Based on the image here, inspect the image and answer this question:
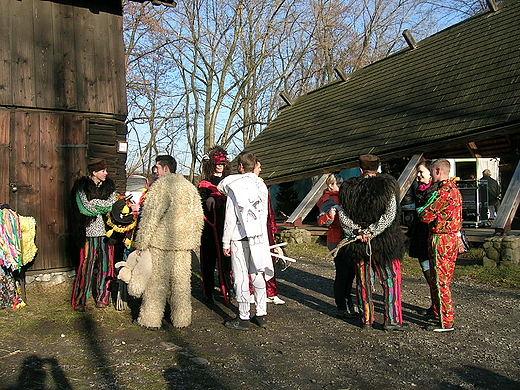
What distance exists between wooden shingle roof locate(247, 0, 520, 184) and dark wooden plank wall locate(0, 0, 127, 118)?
21.9 feet

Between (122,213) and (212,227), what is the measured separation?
1.15m

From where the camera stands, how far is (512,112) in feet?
34.7

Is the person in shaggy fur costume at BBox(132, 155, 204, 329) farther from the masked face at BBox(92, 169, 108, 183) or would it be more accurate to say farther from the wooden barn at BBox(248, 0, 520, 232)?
the wooden barn at BBox(248, 0, 520, 232)

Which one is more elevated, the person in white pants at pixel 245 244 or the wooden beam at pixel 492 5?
the wooden beam at pixel 492 5

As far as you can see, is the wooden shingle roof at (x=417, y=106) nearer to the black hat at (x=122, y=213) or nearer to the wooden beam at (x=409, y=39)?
the wooden beam at (x=409, y=39)

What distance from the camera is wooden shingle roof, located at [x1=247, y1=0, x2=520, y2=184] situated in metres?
11.6

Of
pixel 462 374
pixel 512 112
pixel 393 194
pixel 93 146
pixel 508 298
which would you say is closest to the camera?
pixel 462 374

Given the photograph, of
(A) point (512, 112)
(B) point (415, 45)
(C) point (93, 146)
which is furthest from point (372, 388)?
(B) point (415, 45)

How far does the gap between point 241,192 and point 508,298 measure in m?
3.92

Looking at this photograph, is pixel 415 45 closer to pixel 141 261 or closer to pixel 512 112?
pixel 512 112

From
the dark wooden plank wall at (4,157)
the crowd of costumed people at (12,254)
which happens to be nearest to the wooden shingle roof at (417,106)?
the dark wooden plank wall at (4,157)

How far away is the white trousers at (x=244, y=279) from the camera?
5785 mm

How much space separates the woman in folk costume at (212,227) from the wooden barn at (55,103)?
6.79 feet

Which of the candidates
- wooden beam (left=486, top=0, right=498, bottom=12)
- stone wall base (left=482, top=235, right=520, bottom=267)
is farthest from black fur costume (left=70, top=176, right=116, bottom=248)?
wooden beam (left=486, top=0, right=498, bottom=12)
